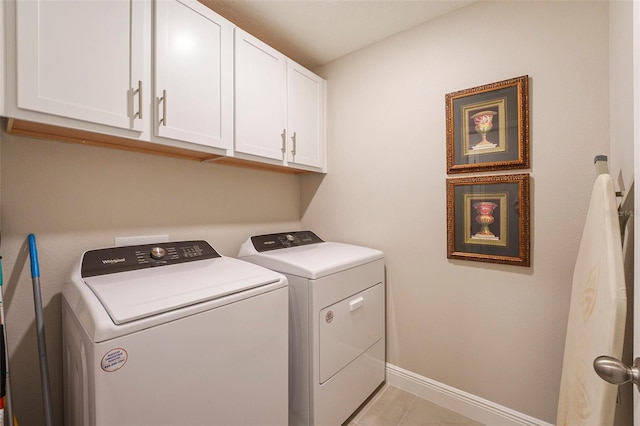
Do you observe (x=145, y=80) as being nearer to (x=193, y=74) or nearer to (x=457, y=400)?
(x=193, y=74)

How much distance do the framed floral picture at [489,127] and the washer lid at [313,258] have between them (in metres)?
0.80

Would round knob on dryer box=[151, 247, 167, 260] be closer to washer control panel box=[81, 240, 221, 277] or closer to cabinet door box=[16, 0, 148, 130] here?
washer control panel box=[81, 240, 221, 277]

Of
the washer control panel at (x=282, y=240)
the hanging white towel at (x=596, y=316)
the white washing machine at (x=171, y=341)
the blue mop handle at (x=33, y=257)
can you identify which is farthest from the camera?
the washer control panel at (x=282, y=240)

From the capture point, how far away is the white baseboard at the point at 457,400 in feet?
5.12

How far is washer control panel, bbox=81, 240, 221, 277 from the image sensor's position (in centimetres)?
123

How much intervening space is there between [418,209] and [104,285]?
1736 millimetres

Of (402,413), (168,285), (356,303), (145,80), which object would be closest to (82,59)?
(145,80)

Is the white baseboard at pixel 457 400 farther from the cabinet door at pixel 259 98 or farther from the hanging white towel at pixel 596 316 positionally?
the cabinet door at pixel 259 98

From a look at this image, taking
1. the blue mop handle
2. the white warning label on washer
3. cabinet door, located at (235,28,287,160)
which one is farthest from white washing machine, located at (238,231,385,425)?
the blue mop handle

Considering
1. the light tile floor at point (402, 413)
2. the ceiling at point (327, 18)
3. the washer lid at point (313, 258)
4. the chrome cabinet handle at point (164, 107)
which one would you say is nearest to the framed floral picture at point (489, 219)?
the washer lid at point (313, 258)

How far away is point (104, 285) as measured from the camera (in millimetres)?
1065

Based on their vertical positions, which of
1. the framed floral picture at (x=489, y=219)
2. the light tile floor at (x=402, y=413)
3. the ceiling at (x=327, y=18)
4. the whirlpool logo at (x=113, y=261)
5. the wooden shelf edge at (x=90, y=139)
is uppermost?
the ceiling at (x=327, y=18)

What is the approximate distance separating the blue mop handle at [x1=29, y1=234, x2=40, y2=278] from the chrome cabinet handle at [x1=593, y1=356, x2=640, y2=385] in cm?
182

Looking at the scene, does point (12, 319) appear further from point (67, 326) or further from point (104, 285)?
point (104, 285)
